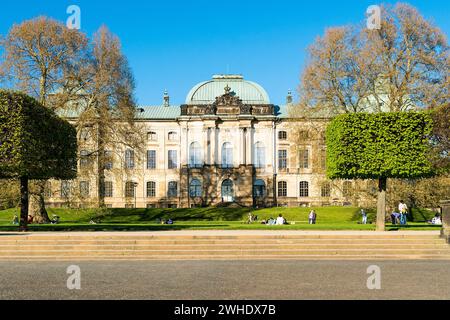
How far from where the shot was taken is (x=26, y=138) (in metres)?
28.5

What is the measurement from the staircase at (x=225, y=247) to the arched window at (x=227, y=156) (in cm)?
5225

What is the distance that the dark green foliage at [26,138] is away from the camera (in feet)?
92.0

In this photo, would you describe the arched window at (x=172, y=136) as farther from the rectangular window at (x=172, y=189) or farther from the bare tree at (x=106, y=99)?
the bare tree at (x=106, y=99)

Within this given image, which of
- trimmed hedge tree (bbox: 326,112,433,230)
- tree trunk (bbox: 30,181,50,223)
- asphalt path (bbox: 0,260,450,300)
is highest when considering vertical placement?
trimmed hedge tree (bbox: 326,112,433,230)

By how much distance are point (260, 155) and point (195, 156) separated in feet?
27.7

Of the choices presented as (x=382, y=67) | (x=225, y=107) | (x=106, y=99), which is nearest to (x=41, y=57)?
(x=106, y=99)

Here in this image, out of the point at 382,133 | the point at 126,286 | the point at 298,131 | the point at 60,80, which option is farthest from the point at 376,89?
the point at 126,286

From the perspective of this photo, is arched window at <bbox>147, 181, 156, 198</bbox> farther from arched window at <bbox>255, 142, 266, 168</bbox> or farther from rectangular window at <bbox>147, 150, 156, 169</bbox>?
arched window at <bbox>255, 142, 266, 168</bbox>

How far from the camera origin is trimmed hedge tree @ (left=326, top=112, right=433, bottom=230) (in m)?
29.5

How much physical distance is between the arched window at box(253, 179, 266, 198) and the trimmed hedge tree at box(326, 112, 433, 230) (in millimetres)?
42881

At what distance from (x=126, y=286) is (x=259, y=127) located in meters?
61.7

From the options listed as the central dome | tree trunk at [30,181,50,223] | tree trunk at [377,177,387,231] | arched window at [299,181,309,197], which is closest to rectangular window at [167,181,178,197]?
the central dome

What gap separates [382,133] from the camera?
1180 inches
